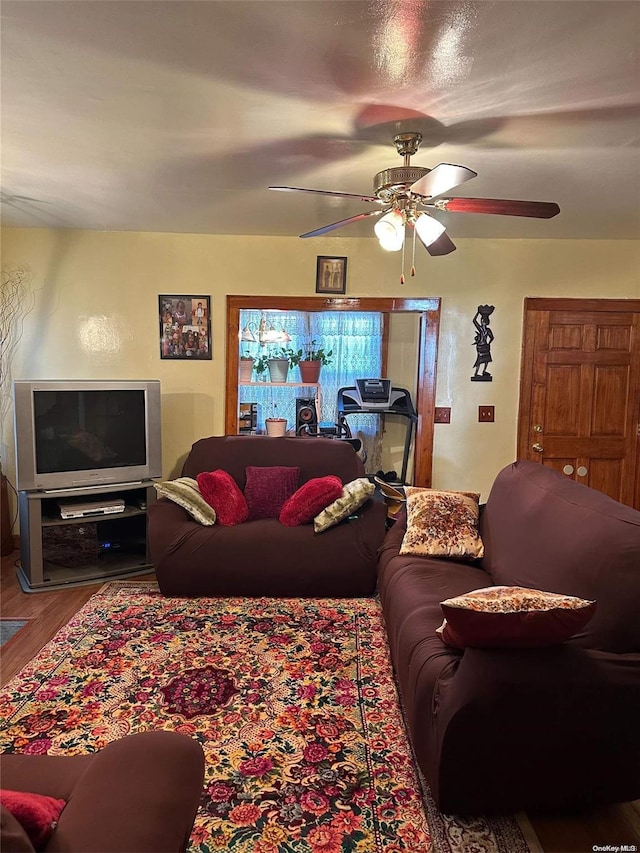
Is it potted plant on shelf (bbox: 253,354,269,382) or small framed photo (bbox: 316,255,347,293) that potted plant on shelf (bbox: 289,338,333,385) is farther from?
small framed photo (bbox: 316,255,347,293)

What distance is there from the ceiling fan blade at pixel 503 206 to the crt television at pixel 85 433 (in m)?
2.33

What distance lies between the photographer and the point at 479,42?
66.7 inches

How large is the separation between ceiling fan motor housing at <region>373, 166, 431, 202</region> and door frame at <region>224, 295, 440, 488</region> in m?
1.88

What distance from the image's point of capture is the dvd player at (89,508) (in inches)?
142

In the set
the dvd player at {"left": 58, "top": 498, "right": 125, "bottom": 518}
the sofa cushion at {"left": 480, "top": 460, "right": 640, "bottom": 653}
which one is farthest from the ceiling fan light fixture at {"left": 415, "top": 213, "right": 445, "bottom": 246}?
the dvd player at {"left": 58, "top": 498, "right": 125, "bottom": 518}

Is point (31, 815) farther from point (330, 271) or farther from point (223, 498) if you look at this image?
point (330, 271)

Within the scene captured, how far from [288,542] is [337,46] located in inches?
96.6

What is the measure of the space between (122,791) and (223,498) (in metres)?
2.43

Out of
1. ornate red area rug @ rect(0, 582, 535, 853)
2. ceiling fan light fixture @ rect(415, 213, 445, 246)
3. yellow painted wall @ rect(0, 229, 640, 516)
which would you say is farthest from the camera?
yellow painted wall @ rect(0, 229, 640, 516)

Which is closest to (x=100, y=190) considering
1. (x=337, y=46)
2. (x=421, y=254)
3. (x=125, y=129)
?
(x=125, y=129)

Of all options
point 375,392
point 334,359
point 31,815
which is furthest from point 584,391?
point 31,815

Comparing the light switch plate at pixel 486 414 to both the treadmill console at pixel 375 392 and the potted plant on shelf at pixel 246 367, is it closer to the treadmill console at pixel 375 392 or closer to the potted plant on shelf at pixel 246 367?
the treadmill console at pixel 375 392

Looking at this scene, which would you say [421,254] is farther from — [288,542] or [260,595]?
[260,595]

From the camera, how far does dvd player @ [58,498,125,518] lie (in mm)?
3605
